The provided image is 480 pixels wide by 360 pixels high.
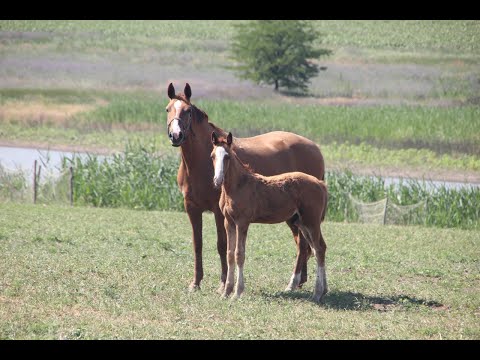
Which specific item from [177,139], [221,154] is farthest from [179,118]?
[221,154]

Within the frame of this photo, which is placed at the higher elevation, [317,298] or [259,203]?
Answer: [259,203]

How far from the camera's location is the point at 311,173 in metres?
15.0

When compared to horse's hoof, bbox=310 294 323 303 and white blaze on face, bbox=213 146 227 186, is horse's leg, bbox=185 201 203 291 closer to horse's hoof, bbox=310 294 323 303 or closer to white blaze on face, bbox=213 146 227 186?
white blaze on face, bbox=213 146 227 186

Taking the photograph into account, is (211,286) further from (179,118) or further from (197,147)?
(179,118)

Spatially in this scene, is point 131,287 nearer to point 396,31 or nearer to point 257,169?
point 257,169

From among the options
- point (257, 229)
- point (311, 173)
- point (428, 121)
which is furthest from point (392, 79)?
point (311, 173)

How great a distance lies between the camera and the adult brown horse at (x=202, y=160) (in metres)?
13.1

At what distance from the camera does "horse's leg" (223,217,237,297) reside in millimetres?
12930

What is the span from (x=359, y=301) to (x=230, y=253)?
1859mm

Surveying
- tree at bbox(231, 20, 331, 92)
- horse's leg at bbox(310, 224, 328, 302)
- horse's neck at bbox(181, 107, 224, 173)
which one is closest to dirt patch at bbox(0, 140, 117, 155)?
tree at bbox(231, 20, 331, 92)

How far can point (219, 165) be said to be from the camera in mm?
12359

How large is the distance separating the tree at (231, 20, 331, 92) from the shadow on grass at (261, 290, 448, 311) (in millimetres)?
38747

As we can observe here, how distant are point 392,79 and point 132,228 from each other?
3611cm

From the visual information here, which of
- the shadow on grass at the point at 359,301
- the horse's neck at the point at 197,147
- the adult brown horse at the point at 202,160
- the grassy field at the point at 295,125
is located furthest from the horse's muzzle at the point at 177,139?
the grassy field at the point at 295,125
